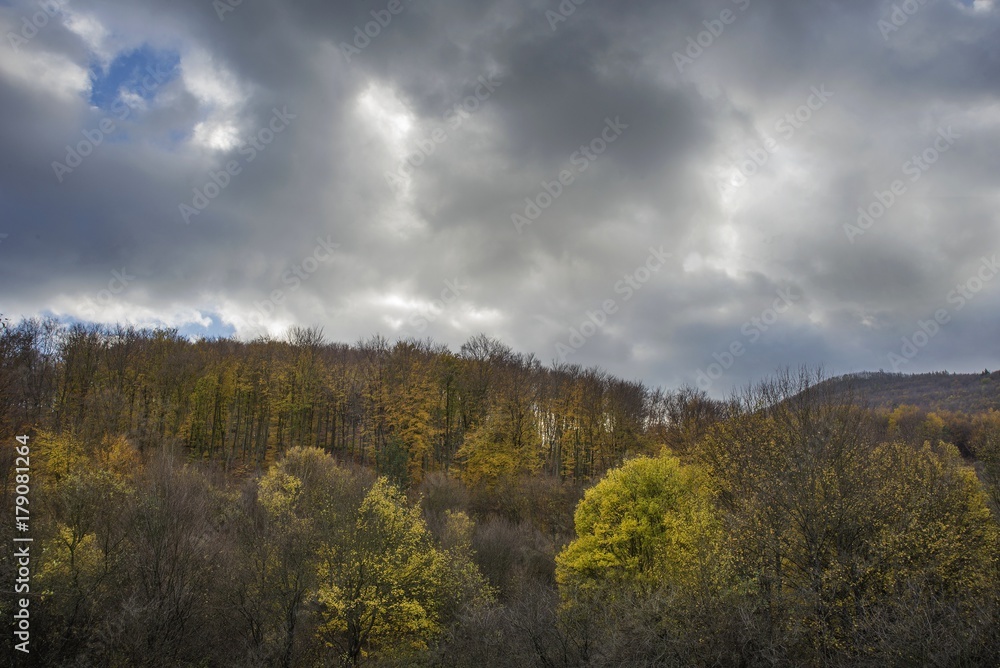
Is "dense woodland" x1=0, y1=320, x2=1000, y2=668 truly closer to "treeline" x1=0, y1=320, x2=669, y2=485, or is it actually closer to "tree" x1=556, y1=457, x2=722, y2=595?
"tree" x1=556, y1=457, x2=722, y2=595

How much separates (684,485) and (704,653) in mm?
13890

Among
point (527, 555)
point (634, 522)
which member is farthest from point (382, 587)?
point (634, 522)

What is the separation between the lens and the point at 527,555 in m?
41.6

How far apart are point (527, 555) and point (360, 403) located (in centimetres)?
3454

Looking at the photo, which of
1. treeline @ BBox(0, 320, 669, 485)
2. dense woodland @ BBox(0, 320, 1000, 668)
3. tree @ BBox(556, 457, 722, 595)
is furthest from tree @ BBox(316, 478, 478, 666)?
treeline @ BBox(0, 320, 669, 485)

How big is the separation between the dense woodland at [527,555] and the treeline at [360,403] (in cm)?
477

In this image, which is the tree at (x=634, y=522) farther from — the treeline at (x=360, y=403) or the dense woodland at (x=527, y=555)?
the treeline at (x=360, y=403)

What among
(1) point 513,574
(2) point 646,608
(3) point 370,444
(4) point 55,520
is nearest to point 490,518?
(1) point 513,574

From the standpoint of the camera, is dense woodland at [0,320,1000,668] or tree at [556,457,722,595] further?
tree at [556,457,722,595]

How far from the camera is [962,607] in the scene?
19.3 metres

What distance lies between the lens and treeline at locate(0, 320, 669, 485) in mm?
57844

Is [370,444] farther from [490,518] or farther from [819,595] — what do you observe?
[819,595]

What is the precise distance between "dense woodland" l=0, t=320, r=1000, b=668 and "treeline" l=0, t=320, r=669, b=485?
477cm

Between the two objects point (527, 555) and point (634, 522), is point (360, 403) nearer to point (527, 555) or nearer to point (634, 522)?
point (527, 555)
